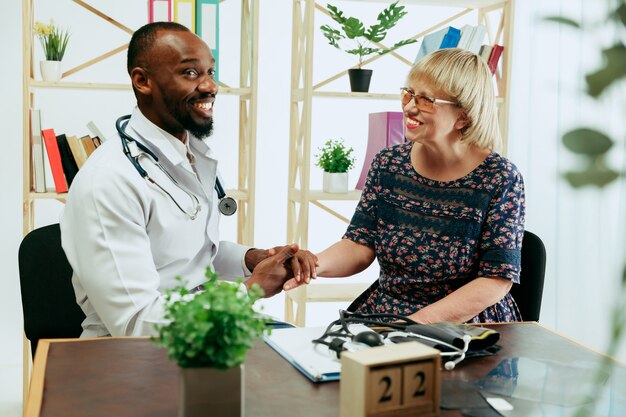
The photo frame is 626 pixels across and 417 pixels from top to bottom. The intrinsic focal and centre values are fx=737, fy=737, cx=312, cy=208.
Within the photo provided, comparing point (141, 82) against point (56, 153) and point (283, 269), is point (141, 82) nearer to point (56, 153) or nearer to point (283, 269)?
point (283, 269)

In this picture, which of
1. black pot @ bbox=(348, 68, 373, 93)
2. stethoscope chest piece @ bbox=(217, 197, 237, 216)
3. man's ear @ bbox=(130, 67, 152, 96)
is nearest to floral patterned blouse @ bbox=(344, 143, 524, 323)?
stethoscope chest piece @ bbox=(217, 197, 237, 216)

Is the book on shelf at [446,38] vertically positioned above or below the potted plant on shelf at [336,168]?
above

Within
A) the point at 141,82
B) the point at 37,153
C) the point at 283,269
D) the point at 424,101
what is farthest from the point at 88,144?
the point at 424,101

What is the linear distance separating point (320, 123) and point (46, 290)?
1788 millimetres

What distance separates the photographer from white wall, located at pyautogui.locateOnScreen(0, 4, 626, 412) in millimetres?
2754

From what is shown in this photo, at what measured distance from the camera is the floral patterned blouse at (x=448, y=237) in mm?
1869

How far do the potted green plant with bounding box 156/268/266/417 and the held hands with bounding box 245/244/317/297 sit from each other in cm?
97

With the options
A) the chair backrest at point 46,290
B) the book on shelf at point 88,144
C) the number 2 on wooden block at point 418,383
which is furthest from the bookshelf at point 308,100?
the number 2 on wooden block at point 418,383

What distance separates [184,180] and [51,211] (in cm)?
157

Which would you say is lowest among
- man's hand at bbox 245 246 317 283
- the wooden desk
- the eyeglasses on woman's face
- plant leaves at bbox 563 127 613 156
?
the wooden desk

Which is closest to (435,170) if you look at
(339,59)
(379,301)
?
(379,301)

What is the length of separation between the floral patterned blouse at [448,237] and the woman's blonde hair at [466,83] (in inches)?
2.9

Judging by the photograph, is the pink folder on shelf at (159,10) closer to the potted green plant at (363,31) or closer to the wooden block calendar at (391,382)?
the potted green plant at (363,31)

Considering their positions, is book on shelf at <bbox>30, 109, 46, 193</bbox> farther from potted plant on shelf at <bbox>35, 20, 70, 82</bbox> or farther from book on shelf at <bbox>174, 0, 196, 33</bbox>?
book on shelf at <bbox>174, 0, 196, 33</bbox>
